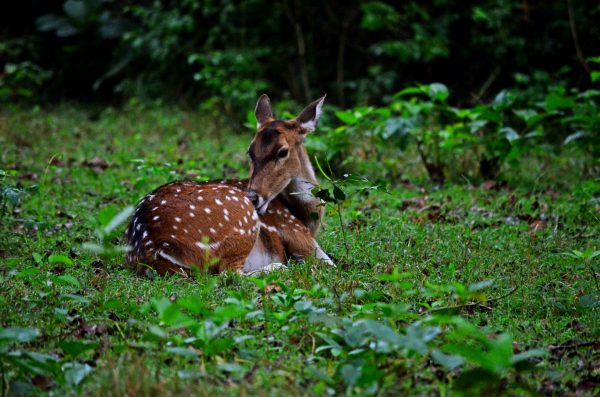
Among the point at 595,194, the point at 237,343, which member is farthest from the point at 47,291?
the point at 595,194

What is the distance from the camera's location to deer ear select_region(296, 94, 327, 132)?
647 centimetres

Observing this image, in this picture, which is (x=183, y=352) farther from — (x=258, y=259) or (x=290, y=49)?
(x=290, y=49)

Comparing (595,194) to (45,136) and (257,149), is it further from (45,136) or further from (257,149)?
(45,136)

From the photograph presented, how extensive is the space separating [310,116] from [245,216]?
1.19m

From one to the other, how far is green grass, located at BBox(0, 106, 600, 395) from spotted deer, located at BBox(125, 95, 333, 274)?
0.24 metres

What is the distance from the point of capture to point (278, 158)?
6199mm

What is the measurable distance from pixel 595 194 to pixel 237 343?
4.85m

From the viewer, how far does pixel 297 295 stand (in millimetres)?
4480

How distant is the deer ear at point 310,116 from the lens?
6.47 metres

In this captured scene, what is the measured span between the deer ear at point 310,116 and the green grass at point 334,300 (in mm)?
884

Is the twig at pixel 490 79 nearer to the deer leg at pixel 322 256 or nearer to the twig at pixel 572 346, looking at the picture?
the deer leg at pixel 322 256

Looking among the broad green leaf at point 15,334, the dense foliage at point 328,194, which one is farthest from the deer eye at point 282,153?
the broad green leaf at point 15,334

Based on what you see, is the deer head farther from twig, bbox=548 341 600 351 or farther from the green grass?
twig, bbox=548 341 600 351

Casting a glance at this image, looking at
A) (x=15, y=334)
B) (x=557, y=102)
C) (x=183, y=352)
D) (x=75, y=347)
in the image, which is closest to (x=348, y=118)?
(x=557, y=102)
